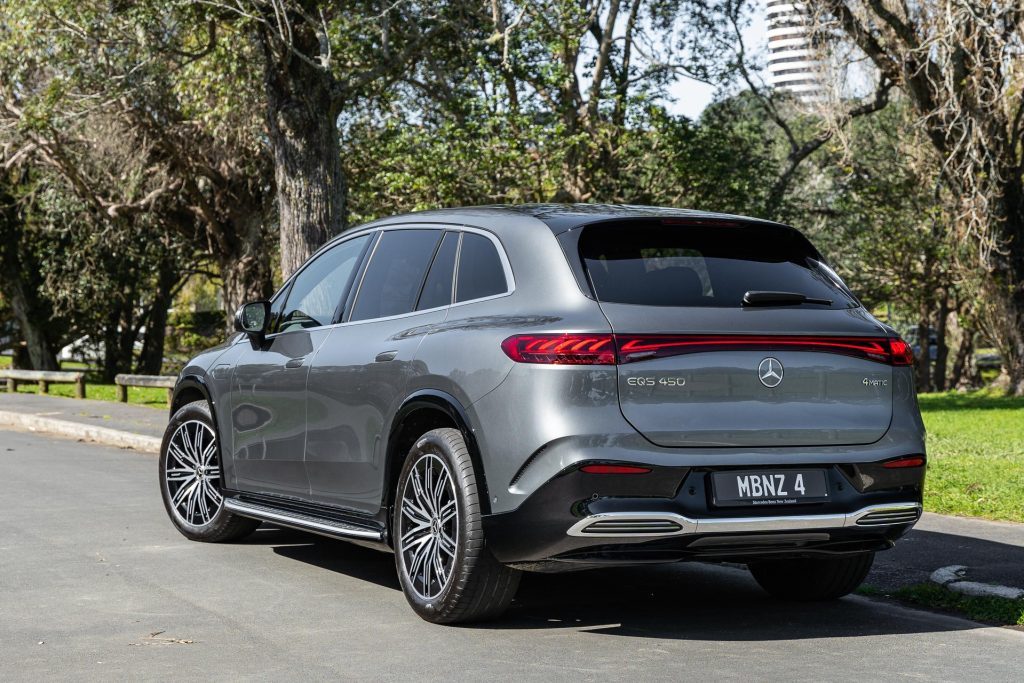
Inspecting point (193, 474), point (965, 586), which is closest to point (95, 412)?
point (193, 474)

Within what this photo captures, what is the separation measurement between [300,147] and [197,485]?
859cm

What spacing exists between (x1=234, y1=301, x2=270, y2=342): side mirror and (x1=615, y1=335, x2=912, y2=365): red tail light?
3.08m

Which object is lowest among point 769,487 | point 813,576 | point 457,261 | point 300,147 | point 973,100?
point 813,576

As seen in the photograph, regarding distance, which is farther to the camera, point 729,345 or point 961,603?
point 961,603

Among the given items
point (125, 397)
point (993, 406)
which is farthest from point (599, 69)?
point (125, 397)

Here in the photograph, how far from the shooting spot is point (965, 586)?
21.9 ft

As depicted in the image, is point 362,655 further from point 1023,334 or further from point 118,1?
point 1023,334

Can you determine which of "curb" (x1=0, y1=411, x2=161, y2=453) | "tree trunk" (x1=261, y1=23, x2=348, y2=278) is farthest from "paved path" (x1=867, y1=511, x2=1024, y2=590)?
"tree trunk" (x1=261, y1=23, x2=348, y2=278)

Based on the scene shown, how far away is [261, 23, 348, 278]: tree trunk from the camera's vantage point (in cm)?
1652

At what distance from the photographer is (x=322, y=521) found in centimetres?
705

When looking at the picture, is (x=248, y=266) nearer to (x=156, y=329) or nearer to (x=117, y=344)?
(x=156, y=329)

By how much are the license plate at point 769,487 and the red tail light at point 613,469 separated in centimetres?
33

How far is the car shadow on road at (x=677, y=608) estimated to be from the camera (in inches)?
238

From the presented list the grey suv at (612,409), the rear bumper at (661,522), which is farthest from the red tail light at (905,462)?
the rear bumper at (661,522)
